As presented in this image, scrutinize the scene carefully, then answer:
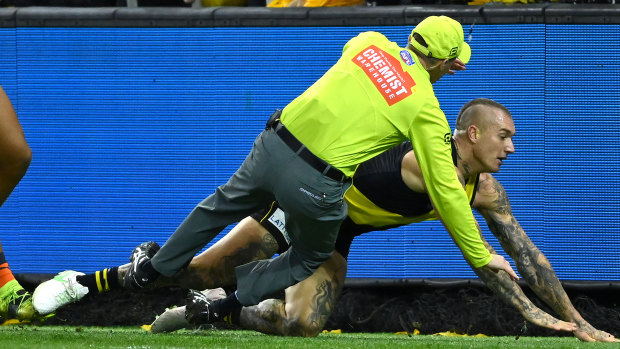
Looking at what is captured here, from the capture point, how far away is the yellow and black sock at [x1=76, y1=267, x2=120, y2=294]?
20.2ft

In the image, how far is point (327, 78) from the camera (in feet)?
19.4

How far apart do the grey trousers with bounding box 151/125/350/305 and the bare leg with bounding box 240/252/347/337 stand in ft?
1.65

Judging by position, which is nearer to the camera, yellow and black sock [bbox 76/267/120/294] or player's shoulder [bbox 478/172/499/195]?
yellow and black sock [bbox 76/267/120/294]

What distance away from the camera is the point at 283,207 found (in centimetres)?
590

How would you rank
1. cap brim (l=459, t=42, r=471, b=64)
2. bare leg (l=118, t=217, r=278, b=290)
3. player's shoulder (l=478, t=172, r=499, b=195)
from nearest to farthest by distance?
cap brim (l=459, t=42, r=471, b=64)
bare leg (l=118, t=217, r=278, b=290)
player's shoulder (l=478, t=172, r=499, b=195)

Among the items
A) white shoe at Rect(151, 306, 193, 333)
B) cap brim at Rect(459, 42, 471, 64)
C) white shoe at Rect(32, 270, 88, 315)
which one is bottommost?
white shoe at Rect(151, 306, 193, 333)

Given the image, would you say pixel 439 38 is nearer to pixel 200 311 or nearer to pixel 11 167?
pixel 200 311

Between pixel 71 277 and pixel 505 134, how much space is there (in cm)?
268

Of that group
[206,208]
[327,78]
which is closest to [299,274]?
[206,208]

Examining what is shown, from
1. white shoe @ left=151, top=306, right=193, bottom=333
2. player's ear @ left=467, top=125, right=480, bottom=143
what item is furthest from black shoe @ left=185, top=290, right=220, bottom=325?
player's ear @ left=467, top=125, right=480, bottom=143

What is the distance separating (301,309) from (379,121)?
145cm

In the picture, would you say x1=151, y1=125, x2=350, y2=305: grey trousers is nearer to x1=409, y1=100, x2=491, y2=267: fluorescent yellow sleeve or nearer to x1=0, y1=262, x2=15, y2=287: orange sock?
x1=409, y1=100, x2=491, y2=267: fluorescent yellow sleeve

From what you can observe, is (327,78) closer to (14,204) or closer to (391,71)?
(391,71)

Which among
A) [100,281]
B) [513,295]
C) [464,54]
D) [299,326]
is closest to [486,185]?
[513,295]
